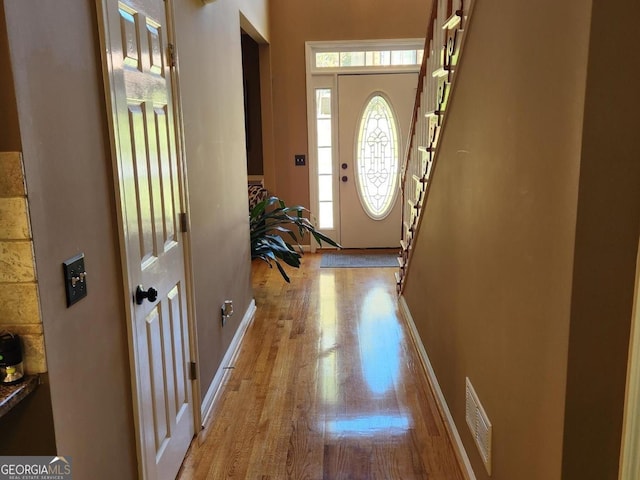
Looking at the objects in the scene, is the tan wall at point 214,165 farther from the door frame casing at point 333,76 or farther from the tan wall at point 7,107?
the door frame casing at point 333,76

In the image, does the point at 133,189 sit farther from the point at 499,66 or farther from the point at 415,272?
the point at 415,272

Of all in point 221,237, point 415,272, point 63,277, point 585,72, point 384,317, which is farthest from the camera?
point 384,317

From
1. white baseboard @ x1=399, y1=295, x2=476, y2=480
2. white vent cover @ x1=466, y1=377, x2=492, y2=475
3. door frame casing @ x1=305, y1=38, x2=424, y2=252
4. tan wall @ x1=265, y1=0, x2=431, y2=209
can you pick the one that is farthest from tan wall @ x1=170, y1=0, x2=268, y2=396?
door frame casing @ x1=305, y1=38, x2=424, y2=252

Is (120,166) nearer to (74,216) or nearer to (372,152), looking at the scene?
(74,216)

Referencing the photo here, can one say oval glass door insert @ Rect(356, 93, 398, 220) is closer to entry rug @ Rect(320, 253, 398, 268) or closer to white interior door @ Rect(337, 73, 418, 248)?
white interior door @ Rect(337, 73, 418, 248)

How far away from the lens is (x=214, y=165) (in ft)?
9.78

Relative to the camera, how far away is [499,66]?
167 centimetres

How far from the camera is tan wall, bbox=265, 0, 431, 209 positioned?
5531mm

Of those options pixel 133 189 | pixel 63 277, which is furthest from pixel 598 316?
pixel 133 189

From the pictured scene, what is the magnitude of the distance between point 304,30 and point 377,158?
61.7 inches

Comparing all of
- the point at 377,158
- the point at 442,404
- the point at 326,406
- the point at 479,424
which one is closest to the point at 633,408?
the point at 479,424

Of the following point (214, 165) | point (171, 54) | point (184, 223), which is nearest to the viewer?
point (171, 54)

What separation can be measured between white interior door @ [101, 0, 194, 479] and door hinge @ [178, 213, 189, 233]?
35 mm

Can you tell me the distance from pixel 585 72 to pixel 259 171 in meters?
5.08
